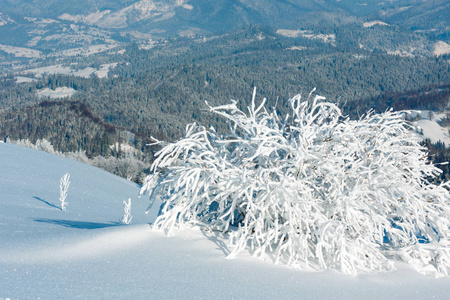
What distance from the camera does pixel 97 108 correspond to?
499 ft

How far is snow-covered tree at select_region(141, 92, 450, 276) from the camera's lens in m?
5.45

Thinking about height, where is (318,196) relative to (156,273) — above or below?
above

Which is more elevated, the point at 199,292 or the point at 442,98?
the point at 442,98

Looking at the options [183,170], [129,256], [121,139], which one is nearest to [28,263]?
[129,256]

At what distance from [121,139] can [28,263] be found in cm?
9464

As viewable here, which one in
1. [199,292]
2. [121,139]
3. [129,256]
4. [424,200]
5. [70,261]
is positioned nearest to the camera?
[199,292]

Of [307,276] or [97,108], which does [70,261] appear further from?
[97,108]

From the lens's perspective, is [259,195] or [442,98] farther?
[442,98]

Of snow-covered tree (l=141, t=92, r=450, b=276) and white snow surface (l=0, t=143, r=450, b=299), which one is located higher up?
snow-covered tree (l=141, t=92, r=450, b=276)

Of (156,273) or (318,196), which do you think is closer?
(156,273)

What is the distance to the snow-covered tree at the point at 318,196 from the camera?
5.45 m

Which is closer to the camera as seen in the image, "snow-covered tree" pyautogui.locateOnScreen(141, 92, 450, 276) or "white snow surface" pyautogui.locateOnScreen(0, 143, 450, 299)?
"white snow surface" pyautogui.locateOnScreen(0, 143, 450, 299)

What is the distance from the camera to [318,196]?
244 inches

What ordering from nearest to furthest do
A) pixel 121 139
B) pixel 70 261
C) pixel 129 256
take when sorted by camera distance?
1. pixel 70 261
2. pixel 129 256
3. pixel 121 139
